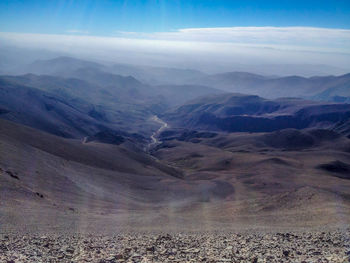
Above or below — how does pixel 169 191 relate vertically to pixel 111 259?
above

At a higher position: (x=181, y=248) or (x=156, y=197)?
(x=156, y=197)

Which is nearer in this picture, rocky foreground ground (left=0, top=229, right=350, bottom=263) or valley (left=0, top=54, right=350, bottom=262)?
rocky foreground ground (left=0, top=229, right=350, bottom=263)

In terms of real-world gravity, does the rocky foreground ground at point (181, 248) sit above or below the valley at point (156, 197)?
below

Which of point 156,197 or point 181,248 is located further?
point 156,197

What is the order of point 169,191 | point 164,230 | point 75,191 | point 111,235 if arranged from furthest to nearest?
point 169,191, point 75,191, point 164,230, point 111,235

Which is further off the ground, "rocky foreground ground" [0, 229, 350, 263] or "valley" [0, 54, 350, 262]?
"valley" [0, 54, 350, 262]

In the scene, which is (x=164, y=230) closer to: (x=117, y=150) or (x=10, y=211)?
(x=10, y=211)

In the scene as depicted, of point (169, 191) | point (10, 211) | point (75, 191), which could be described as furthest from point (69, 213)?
point (169, 191)

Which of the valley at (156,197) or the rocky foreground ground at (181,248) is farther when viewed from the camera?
the valley at (156,197)
